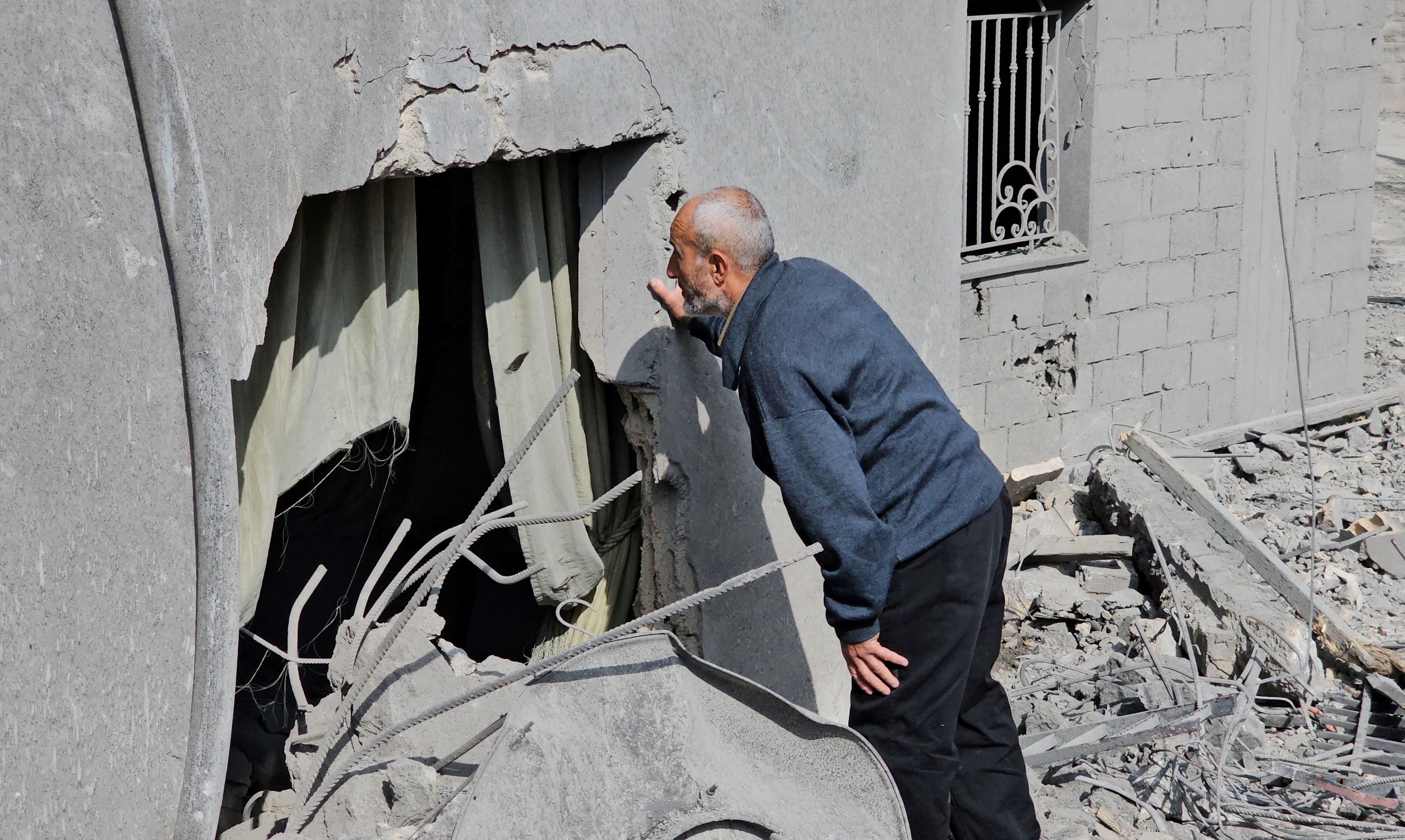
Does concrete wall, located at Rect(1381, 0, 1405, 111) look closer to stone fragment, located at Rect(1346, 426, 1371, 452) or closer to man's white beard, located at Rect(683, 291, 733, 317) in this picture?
stone fragment, located at Rect(1346, 426, 1371, 452)

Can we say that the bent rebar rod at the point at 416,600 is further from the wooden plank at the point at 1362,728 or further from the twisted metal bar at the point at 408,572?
the wooden plank at the point at 1362,728

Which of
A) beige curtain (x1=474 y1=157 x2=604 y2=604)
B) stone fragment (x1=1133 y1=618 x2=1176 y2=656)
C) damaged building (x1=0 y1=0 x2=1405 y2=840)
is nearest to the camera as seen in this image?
damaged building (x1=0 y1=0 x2=1405 y2=840)

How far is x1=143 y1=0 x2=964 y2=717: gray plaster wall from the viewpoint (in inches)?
91.4

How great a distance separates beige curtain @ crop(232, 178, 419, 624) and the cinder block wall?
3.96m

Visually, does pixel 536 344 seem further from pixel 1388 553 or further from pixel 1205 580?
pixel 1388 553

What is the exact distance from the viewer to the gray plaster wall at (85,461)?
1.85m

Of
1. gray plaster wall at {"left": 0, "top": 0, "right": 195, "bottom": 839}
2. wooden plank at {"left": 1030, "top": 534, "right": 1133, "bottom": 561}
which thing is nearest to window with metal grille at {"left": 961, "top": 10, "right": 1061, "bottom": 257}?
wooden plank at {"left": 1030, "top": 534, "right": 1133, "bottom": 561}

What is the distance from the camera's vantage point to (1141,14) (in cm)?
637

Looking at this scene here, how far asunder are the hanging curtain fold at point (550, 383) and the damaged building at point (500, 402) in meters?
0.01

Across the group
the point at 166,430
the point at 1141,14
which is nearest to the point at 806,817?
the point at 166,430

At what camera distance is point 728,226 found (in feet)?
9.62

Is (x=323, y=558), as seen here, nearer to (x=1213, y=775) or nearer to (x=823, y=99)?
(x=823, y=99)

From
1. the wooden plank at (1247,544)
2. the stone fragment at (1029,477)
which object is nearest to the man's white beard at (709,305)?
the wooden plank at (1247,544)

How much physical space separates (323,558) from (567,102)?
2.22m
